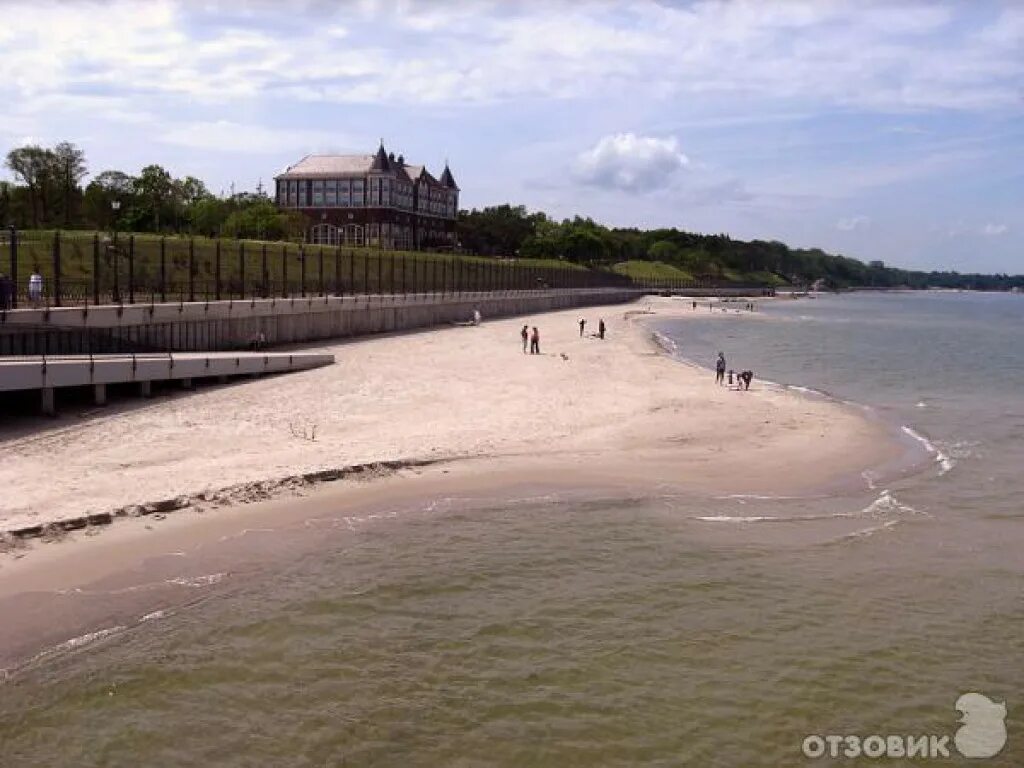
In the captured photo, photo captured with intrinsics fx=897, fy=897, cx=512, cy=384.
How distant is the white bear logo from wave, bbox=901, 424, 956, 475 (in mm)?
14488

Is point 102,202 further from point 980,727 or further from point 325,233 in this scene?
point 980,727

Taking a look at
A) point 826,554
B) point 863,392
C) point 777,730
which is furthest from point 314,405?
point 863,392

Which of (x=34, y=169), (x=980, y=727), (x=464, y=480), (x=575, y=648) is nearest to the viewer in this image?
(x=980, y=727)

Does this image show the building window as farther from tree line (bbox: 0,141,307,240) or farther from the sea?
the sea

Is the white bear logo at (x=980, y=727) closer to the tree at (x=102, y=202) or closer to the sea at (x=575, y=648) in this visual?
the sea at (x=575, y=648)

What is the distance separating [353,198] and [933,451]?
4709 inches

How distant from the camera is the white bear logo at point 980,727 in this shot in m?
11.5

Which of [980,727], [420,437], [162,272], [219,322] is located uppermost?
[162,272]

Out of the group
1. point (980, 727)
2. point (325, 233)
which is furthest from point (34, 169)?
point (980, 727)

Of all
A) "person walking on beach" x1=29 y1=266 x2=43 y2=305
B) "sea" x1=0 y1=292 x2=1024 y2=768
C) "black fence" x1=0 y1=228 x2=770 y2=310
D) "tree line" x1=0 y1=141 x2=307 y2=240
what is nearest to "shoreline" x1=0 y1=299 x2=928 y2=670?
"sea" x1=0 y1=292 x2=1024 y2=768

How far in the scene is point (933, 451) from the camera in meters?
29.0

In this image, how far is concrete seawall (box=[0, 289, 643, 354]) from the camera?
28.7m

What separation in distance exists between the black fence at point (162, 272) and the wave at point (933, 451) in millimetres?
28916

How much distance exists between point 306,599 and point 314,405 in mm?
15364
